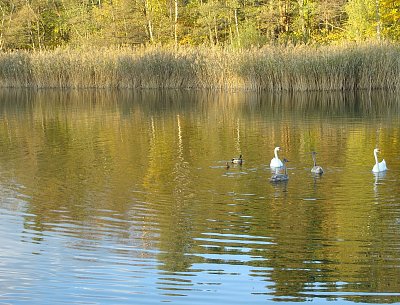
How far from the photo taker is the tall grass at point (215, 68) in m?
31.7

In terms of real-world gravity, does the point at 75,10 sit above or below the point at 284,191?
above

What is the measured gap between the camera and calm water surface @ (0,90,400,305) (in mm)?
7629

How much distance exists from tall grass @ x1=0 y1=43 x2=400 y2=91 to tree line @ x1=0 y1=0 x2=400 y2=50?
873cm

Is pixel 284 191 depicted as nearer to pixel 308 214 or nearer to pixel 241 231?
pixel 308 214

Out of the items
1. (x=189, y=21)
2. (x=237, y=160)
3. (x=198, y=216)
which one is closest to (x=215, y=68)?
(x=237, y=160)

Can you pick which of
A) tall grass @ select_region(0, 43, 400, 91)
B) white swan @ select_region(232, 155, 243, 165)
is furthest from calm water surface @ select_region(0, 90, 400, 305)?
tall grass @ select_region(0, 43, 400, 91)

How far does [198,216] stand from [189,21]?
158 feet

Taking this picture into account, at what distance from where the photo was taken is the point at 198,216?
1062 centimetres

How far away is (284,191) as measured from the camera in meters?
12.2

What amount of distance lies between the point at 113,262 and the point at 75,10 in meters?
54.3

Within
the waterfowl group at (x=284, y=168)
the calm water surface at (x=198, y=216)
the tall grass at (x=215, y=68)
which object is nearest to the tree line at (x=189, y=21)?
the tall grass at (x=215, y=68)

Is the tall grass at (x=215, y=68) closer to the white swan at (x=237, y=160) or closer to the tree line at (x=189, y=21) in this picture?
the tree line at (x=189, y=21)

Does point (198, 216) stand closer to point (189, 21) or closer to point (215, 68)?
point (215, 68)

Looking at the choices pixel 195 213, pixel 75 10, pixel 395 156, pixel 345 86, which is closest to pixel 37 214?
pixel 195 213
